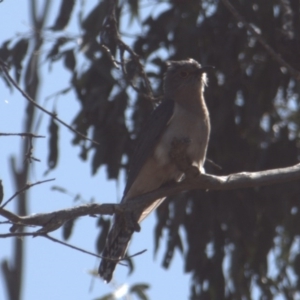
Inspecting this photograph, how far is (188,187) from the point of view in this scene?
4.35 m

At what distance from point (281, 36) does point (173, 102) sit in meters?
1.03

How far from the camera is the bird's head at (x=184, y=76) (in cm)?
580

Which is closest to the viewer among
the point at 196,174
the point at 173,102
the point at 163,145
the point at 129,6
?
the point at 196,174

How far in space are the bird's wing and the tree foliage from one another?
20.4 inches

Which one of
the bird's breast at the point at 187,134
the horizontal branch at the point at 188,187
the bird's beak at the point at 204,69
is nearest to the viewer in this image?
the horizontal branch at the point at 188,187

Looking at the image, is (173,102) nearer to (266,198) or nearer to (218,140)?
(218,140)

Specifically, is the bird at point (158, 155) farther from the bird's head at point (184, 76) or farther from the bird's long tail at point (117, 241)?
the bird's head at point (184, 76)

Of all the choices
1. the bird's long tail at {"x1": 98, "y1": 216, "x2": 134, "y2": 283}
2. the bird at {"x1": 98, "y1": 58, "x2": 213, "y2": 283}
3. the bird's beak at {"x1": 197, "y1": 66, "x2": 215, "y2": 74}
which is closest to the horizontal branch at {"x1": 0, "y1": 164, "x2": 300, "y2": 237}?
the bird at {"x1": 98, "y1": 58, "x2": 213, "y2": 283}

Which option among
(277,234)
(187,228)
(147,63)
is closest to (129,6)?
(147,63)

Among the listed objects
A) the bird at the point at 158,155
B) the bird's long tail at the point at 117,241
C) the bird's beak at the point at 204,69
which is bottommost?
the bird's long tail at the point at 117,241

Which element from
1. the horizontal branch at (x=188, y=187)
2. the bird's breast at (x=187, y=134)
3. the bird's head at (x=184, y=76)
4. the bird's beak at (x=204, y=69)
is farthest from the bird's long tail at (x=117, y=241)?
the bird's beak at (x=204, y=69)

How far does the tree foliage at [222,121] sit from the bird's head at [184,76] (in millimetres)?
194

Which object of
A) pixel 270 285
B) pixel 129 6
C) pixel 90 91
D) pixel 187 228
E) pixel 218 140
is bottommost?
pixel 270 285

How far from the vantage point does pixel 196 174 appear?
168 inches
